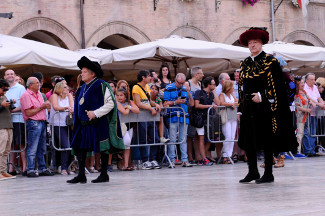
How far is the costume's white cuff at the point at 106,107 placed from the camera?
10.9m

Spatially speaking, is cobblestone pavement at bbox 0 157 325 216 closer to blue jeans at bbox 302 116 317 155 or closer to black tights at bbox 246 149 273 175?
black tights at bbox 246 149 273 175

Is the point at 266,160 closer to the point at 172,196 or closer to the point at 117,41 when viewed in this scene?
the point at 172,196

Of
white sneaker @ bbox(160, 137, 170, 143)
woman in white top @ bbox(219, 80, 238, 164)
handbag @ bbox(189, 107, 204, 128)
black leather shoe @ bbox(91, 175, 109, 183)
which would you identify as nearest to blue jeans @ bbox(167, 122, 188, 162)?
white sneaker @ bbox(160, 137, 170, 143)

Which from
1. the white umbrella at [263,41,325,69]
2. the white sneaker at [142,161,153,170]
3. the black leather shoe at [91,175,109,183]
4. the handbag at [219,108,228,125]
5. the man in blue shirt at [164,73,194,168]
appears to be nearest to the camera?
the black leather shoe at [91,175,109,183]

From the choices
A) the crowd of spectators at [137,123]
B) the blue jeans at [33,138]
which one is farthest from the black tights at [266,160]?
the blue jeans at [33,138]

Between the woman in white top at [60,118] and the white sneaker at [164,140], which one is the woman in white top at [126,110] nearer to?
the white sneaker at [164,140]

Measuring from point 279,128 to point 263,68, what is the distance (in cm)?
83

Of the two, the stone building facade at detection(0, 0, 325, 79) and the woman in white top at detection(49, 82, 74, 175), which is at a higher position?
the stone building facade at detection(0, 0, 325, 79)

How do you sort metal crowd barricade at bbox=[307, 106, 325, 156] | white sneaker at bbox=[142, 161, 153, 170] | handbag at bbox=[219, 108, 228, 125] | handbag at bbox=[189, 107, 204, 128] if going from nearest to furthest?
1. white sneaker at bbox=[142, 161, 153, 170]
2. handbag at bbox=[189, 107, 204, 128]
3. handbag at bbox=[219, 108, 228, 125]
4. metal crowd barricade at bbox=[307, 106, 325, 156]

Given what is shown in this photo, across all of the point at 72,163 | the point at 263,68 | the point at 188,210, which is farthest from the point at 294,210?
the point at 72,163

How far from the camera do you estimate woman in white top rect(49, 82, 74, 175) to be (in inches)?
564

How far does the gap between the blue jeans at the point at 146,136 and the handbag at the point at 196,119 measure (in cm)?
94

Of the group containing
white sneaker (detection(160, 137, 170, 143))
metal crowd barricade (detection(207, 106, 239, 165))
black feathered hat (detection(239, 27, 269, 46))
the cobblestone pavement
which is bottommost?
the cobblestone pavement

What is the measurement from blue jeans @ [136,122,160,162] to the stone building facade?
832 centimetres
